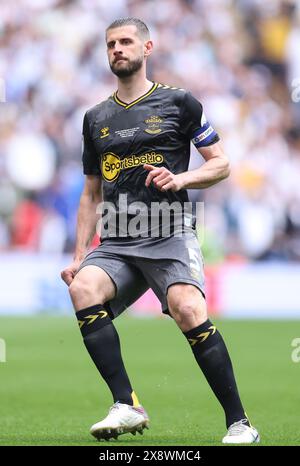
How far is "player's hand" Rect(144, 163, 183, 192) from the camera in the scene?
5.78 meters

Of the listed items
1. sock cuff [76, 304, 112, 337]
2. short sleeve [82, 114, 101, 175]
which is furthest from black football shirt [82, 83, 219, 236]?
sock cuff [76, 304, 112, 337]

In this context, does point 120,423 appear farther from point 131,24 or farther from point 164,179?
point 131,24

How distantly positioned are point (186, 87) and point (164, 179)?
15.6 metres

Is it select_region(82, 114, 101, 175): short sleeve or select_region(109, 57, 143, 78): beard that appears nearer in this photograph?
select_region(109, 57, 143, 78): beard

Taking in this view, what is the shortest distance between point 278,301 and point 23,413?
39.3 feet

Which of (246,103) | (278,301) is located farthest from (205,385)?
(246,103)

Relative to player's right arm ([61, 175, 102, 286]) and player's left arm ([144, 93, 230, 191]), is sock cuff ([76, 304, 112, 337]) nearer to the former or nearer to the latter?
player's right arm ([61, 175, 102, 286])

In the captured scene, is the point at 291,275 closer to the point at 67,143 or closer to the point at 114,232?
→ the point at 67,143

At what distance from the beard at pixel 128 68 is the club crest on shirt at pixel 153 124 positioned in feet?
0.95

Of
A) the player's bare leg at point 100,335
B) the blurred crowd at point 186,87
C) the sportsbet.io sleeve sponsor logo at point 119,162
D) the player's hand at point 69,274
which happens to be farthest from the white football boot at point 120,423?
the blurred crowd at point 186,87

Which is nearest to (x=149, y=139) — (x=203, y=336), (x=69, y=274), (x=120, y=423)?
(x=69, y=274)


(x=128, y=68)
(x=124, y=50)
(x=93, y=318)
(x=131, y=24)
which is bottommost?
(x=93, y=318)

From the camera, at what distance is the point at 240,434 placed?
5664 mm

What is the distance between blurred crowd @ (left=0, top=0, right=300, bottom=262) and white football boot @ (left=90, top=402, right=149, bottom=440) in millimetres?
13225
